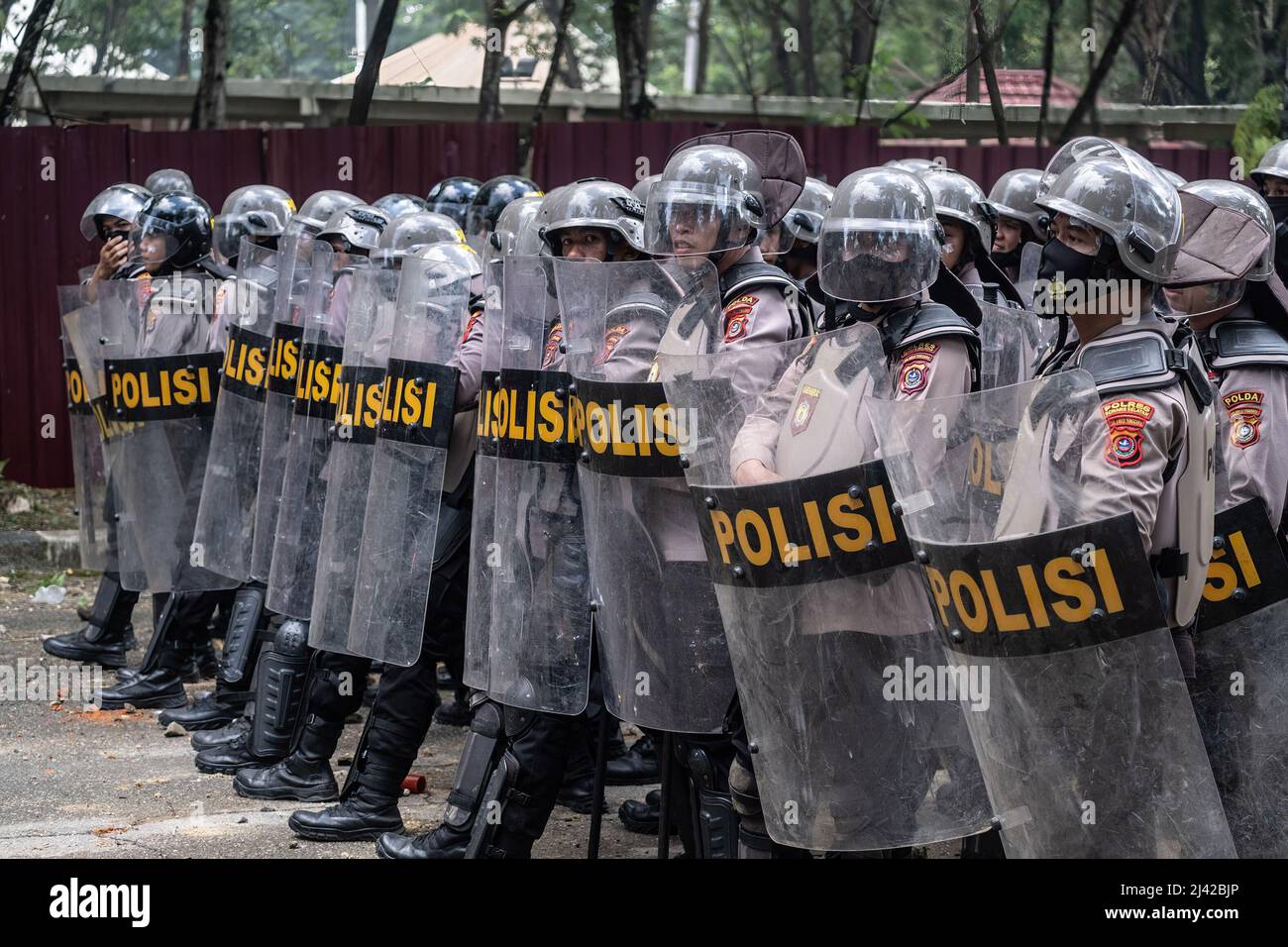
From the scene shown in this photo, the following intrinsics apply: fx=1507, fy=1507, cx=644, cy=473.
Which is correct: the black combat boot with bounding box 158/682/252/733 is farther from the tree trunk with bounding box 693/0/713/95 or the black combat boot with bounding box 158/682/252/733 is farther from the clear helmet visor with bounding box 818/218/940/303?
the tree trunk with bounding box 693/0/713/95

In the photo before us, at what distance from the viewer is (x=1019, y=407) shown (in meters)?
Answer: 2.86

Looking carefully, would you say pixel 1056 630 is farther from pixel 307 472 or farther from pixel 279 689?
pixel 279 689

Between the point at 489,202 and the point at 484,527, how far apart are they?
355cm

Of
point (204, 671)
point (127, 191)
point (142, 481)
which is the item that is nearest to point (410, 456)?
point (142, 481)

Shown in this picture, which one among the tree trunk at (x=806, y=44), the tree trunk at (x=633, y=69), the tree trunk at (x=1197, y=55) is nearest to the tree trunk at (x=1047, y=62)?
the tree trunk at (x=633, y=69)

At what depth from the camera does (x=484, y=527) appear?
14.4 feet

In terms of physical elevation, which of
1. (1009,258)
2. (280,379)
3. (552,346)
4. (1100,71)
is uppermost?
(1100,71)

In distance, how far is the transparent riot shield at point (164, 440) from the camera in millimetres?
6504

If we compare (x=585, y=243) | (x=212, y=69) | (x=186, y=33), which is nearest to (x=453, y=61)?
(x=186, y=33)

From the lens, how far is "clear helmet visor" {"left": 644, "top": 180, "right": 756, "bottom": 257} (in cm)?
412

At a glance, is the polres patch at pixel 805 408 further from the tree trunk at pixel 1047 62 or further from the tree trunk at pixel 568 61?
the tree trunk at pixel 568 61

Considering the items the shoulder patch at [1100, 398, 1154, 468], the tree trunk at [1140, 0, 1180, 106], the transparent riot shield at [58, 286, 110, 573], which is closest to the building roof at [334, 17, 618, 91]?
the tree trunk at [1140, 0, 1180, 106]

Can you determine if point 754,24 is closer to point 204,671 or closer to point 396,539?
point 204,671

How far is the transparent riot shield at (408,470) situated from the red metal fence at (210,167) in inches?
234
